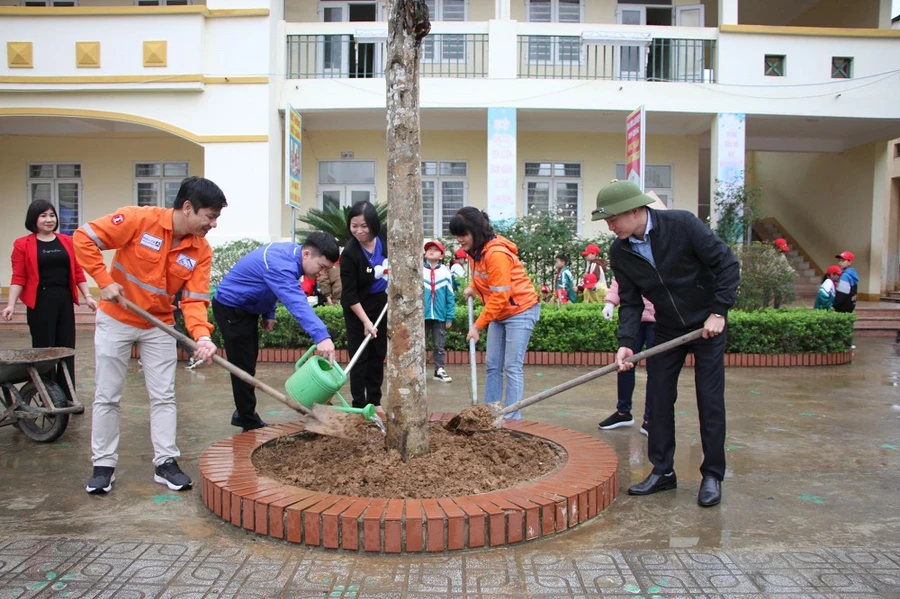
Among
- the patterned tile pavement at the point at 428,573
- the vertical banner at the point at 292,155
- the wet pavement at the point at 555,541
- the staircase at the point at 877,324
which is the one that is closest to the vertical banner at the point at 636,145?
the staircase at the point at 877,324

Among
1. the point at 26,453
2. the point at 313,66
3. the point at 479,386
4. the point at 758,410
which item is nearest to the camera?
the point at 26,453

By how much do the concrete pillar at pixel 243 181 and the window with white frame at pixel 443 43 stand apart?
409 centimetres

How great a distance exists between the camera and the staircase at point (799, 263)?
1722 cm

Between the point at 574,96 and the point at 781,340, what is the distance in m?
6.62

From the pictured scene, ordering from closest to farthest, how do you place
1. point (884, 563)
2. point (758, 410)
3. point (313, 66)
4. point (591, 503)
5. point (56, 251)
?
point (884, 563) → point (591, 503) → point (56, 251) → point (758, 410) → point (313, 66)

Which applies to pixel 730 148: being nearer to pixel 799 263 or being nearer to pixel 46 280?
pixel 799 263

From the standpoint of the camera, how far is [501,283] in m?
4.80

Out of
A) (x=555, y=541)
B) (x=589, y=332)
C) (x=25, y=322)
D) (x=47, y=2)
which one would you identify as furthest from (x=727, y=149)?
(x=47, y=2)

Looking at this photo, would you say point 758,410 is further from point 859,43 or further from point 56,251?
point 859,43

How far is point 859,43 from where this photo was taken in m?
14.0

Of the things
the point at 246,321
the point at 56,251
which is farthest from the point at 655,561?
the point at 56,251

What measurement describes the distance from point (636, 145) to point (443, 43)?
14.8 feet

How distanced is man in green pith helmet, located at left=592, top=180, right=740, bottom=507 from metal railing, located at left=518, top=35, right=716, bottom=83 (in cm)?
1086

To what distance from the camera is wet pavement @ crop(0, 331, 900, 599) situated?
9.32ft
